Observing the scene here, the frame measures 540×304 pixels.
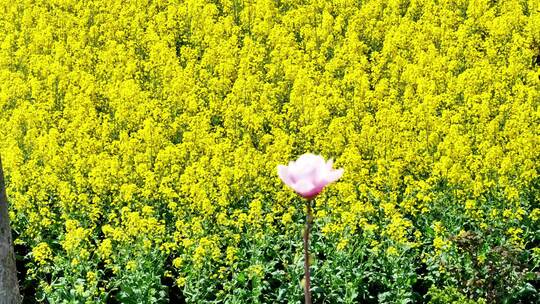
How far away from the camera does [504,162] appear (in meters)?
8.21

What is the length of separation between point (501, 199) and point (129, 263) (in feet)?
9.46

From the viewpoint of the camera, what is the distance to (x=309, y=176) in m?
2.96

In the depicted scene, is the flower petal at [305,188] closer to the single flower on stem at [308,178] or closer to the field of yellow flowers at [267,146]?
the single flower on stem at [308,178]

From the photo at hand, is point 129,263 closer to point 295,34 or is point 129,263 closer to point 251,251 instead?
point 251,251

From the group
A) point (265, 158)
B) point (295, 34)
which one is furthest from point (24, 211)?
point (295, 34)

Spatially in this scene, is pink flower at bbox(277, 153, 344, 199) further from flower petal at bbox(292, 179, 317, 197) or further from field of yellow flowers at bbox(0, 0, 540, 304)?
field of yellow flowers at bbox(0, 0, 540, 304)

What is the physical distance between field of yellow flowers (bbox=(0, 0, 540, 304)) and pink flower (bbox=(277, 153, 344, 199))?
386 cm

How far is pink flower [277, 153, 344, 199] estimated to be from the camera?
2.92m

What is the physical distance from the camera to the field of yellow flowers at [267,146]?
24.0ft

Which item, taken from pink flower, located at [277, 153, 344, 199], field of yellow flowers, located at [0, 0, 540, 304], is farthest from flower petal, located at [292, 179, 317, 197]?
field of yellow flowers, located at [0, 0, 540, 304]

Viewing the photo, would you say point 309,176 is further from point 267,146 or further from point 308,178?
point 267,146

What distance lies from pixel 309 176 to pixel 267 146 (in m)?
6.07

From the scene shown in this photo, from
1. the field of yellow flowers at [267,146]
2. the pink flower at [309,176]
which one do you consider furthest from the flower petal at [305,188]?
the field of yellow flowers at [267,146]

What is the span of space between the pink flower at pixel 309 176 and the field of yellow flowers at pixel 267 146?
12.7 feet
